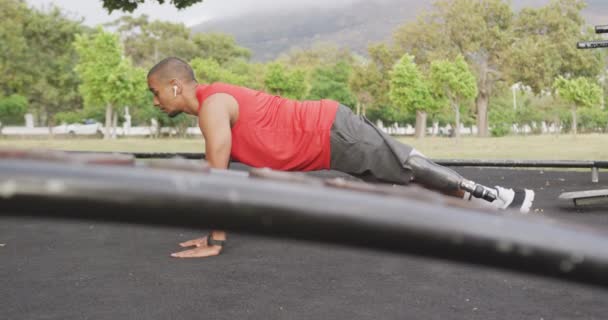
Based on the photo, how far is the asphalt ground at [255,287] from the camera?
328 centimetres

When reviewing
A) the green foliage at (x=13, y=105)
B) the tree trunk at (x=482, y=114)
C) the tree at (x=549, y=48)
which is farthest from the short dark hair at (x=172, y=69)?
the tree trunk at (x=482, y=114)

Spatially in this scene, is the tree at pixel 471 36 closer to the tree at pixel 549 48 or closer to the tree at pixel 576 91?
the tree at pixel 549 48

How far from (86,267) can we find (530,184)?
8.35 metres

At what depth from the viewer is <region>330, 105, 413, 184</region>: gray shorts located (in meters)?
3.21

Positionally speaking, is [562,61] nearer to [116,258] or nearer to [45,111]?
[45,111]

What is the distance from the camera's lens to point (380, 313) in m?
3.25

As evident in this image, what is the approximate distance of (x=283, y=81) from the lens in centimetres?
4925

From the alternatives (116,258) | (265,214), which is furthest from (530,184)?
(265,214)

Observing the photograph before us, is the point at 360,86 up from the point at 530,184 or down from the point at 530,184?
up

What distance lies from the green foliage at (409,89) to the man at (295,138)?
42.1 meters

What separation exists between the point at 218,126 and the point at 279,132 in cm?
A: 32

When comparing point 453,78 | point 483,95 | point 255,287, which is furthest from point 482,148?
point 255,287

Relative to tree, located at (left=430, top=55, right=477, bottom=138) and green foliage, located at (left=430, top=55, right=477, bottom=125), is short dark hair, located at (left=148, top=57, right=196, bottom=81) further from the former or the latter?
green foliage, located at (left=430, top=55, right=477, bottom=125)

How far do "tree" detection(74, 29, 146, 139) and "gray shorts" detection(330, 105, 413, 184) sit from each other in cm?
4004
